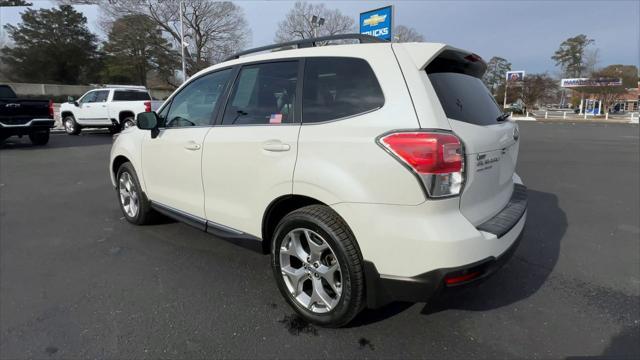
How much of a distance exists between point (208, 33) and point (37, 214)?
36.7 metres

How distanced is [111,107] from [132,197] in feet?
38.6

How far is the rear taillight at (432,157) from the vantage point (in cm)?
199

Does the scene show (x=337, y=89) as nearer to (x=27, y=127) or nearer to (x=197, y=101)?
(x=197, y=101)

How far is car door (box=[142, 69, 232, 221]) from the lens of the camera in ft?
10.9

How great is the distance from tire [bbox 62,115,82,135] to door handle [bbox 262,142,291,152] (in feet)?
53.8

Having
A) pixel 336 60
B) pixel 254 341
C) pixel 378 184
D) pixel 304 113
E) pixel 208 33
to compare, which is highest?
pixel 208 33

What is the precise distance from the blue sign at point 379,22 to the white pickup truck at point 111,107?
8197mm

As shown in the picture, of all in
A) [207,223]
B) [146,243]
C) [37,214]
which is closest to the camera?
[207,223]

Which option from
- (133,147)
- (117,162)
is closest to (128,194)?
(117,162)

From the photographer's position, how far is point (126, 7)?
3419 centimetres

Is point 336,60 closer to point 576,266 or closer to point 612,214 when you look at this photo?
point 576,266

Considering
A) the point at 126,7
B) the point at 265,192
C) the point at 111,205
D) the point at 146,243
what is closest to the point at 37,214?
the point at 111,205

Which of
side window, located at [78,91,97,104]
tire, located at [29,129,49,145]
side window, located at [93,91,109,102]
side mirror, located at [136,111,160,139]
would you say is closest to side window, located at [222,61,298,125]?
side mirror, located at [136,111,160,139]

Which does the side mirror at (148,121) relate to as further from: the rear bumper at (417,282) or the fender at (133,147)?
the rear bumper at (417,282)
